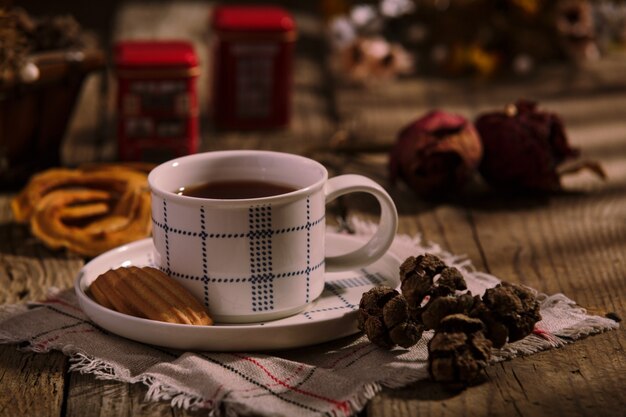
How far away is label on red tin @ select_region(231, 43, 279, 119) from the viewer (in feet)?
5.82

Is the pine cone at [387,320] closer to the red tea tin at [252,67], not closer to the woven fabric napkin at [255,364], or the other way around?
the woven fabric napkin at [255,364]

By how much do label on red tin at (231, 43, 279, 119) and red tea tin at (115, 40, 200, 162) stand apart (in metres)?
0.18

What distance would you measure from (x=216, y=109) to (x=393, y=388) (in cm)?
108

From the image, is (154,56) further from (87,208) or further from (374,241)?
(374,241)

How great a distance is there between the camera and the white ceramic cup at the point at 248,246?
892mm

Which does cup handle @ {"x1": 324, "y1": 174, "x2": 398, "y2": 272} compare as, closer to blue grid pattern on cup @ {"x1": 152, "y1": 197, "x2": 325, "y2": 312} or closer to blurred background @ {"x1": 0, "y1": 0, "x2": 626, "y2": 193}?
blue grid pattern on cup @ {"x1": 152, "y1": 197, "x2": 325, "y2": 312}

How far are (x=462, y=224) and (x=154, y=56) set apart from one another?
57cm

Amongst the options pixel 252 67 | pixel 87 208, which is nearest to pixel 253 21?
pixel 252 67

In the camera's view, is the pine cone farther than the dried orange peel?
No

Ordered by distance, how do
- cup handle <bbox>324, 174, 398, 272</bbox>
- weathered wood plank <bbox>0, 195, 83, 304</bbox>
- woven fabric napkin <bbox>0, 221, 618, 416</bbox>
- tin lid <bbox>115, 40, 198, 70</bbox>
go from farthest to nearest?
tin lid <bbox>115, 40, 198, 70</bbox>, weathered wood plank <bbox>0, 195, 83, 304</bbox>, cup handle <bbox>324, 174, 398, 272</bbox>, woven fabric napkin <bbox>0, 221, 618, 416</bbox>

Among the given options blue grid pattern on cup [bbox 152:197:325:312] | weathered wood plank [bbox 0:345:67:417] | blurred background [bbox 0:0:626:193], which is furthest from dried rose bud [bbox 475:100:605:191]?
weathered wood plank [bbox 0:345:67:417]

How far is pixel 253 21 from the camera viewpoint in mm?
1775

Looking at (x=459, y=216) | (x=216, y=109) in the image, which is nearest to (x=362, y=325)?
(x=459, y=216)

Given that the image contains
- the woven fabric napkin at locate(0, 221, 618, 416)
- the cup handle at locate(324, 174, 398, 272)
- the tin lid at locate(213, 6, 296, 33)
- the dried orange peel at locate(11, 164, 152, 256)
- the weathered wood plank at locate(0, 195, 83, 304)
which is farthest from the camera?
the tin lid at locate(213, 6, 296, 33)
